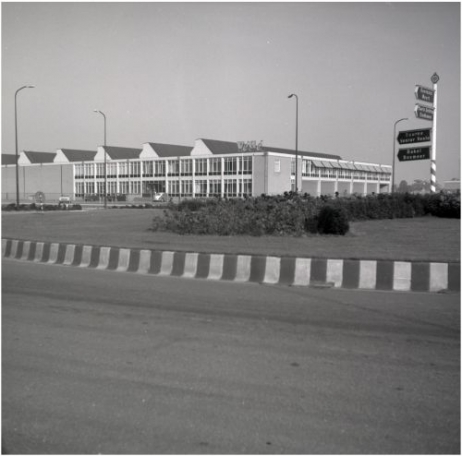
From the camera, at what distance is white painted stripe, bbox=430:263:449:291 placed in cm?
970

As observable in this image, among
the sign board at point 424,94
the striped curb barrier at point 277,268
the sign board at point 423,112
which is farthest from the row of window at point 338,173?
the striped curb barrier at point 277,268

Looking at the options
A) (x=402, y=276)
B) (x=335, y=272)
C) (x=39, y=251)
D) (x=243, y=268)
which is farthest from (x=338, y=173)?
(x=402, y=276)

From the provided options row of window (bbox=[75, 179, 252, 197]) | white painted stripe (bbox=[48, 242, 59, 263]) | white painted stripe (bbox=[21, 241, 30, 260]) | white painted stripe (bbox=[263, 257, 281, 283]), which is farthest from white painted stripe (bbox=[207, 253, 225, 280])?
row of window (bbox=[75, 179, 252, 197])

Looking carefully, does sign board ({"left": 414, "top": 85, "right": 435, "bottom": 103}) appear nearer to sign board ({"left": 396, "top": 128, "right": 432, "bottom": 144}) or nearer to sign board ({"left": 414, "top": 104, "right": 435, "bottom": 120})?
sign board ({"left": 414, "top": 104, "right": 435, "bottom": 120})

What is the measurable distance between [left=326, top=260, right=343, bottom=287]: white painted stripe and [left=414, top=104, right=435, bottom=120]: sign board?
47.1 feet

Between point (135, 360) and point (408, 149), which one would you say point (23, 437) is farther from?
point (408, 149)

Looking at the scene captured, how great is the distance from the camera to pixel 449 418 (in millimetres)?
4004

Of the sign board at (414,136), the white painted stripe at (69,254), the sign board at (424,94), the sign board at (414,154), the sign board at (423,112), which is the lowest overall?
the white painted stripe at (69,254)

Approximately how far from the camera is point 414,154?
2167 centimetres

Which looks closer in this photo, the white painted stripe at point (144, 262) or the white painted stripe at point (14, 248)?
the white painted stripe at point (144, 262)

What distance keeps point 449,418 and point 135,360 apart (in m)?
2.84

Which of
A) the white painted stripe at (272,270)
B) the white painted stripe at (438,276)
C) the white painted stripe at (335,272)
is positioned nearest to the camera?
the white painted stripe at (438,276)

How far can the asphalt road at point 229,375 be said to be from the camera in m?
3.69

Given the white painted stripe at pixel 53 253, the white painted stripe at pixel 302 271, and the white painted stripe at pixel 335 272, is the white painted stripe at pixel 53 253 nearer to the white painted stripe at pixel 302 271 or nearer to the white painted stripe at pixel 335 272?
the white painted stripe at pixel 302 271
